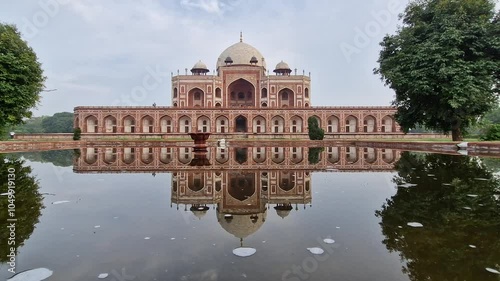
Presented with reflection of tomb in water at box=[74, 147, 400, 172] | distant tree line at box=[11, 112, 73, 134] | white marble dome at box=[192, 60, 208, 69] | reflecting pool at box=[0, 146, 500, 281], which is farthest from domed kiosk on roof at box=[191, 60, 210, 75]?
reflecting pool at box=[0, 146, 500, 281]

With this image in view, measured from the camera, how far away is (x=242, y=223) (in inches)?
129

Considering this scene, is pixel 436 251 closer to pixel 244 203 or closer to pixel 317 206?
pixel 317 206

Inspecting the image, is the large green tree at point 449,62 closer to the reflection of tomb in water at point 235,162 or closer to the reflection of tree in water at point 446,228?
the reflection of tomb in water at point 235,162

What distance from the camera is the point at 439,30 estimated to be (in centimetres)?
1381

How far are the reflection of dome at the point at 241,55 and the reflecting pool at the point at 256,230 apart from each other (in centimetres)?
4180

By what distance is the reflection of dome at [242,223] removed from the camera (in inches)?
118

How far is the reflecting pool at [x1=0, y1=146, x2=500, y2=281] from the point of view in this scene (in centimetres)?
220

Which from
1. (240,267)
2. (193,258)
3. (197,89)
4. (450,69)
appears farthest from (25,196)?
(197,89)

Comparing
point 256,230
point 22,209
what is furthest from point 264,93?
point 256,230

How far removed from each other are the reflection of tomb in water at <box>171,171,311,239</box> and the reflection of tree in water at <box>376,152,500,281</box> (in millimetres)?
1168

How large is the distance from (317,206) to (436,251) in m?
1.64

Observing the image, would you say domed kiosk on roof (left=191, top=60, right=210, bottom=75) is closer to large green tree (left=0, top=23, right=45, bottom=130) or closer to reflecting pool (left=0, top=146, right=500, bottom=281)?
large green tree (left=0, top=23, right=45, bottom=130)

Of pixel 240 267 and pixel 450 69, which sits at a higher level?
pixel 450 69

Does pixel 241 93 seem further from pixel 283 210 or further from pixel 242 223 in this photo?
pixel 242 223
